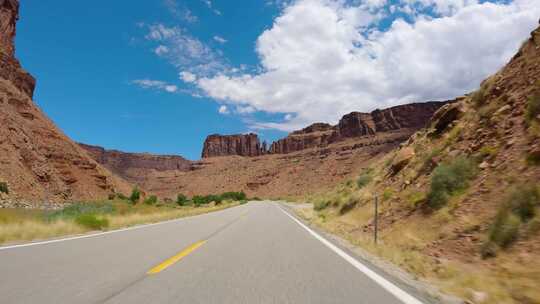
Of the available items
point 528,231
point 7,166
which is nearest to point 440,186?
point 528,231

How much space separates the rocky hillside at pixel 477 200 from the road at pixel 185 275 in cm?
125

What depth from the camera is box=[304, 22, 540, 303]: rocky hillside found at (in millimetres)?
6195

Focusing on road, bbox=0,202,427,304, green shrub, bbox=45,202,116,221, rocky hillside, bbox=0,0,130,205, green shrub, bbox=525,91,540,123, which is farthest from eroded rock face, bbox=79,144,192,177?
road, bbox=0,202,427,304

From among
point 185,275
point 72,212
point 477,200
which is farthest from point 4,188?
point 477,200

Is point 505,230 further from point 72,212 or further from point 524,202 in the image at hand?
point 72,212

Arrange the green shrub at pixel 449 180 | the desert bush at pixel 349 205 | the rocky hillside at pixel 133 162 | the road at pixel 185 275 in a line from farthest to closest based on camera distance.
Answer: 1. the rocky hillside at pixel 133 162
2. the desert bush at pixel 349 205
3. the green shrub at pixel 449 180
4. the road at pixel 185 275

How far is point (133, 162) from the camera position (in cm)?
17962

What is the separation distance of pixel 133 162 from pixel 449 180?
180m

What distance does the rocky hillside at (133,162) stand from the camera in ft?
557

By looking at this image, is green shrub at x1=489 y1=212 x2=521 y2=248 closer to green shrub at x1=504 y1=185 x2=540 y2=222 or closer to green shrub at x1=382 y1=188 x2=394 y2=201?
green shrub at x1=504 y1=185 x2=540 y2=222

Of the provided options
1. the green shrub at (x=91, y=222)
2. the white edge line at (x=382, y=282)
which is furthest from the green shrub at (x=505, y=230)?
the green shrub at (x=91, y=222)

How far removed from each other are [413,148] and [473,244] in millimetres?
12298

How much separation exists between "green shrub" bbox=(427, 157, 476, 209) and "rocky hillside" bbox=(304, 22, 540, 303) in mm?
26

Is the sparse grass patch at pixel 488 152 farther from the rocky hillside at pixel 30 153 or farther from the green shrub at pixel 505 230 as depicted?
the rocky hillside at pixel 30 153
